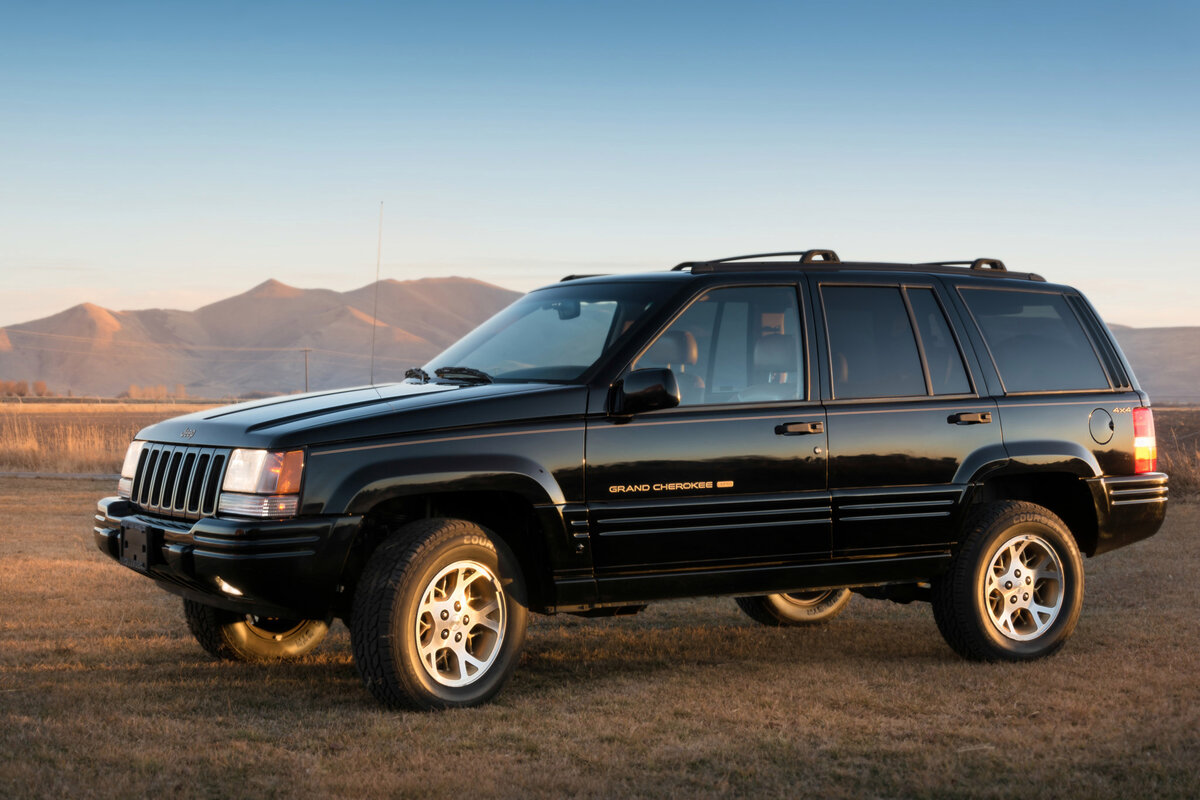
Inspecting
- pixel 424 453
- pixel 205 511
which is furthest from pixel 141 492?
pixel 424 453

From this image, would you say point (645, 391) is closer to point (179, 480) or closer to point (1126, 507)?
point (179, 480)

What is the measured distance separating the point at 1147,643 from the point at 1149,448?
112 centimetres

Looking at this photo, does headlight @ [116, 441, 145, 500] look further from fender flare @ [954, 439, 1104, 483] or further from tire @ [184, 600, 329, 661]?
fender flare @ [954, 439, 1104, 483]

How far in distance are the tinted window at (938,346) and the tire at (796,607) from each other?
5.80 ft

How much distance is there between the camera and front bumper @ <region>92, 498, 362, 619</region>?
554cm

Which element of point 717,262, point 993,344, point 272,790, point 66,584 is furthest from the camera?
point 66,584

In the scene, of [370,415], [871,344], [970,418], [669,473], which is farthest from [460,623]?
[970,418]

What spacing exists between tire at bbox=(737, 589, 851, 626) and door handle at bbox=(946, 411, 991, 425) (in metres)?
1.69

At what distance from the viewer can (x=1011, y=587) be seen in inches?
286

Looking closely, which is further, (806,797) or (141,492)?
(141,492)

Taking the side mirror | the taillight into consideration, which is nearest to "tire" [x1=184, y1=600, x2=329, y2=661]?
the side mirror

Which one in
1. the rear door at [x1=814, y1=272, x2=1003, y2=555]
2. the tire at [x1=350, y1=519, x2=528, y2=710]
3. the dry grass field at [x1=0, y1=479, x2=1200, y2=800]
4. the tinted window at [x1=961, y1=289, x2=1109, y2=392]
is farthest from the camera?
the tinted window at [x1=961, y1=289, x2=1109, y2=392]

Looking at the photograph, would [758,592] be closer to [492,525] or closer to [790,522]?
[790,522]

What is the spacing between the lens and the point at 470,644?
6070 mm
